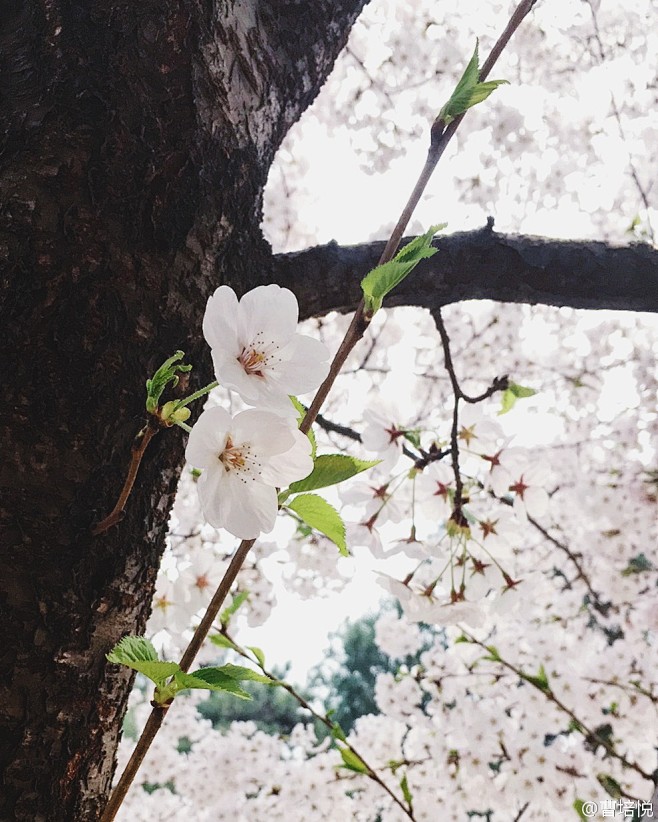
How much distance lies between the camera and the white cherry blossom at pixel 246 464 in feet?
1.16

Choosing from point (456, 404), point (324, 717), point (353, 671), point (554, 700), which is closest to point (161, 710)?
point (456, 404)

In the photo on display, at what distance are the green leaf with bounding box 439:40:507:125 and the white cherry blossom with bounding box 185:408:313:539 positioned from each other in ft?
0.75

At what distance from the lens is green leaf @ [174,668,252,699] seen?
31 centimetres

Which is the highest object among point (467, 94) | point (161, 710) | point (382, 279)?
point (467, 94)

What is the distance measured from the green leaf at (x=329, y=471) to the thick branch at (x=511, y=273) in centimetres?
38

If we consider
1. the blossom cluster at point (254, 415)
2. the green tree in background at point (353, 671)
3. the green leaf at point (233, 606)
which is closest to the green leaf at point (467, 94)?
the blossom cluster at point (254, 415)

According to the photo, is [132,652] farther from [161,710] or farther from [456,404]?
[456,404]

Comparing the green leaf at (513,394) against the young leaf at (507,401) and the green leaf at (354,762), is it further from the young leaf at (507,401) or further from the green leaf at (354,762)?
the green leaf at (354,762)

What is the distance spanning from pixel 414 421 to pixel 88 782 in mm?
2471

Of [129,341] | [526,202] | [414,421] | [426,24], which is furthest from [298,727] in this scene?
[426,24]

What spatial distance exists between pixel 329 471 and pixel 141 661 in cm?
15

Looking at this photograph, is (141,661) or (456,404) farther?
(456,404)

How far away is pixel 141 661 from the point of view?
318 mm

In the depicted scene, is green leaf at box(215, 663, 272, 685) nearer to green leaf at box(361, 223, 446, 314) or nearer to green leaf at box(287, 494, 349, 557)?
green leaf at box(287, 494, 349, 557)
